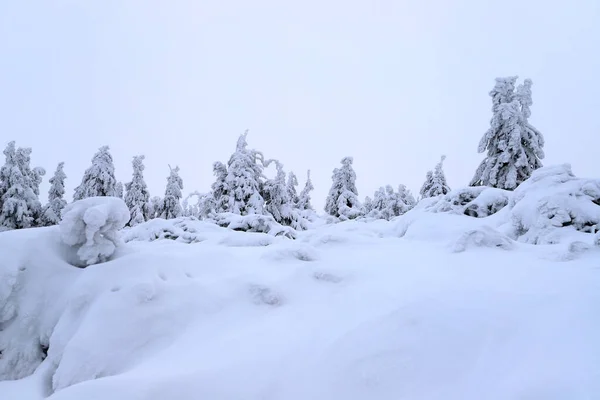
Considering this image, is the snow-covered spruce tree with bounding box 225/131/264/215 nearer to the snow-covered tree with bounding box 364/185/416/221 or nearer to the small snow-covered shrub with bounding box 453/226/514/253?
the snow-covered tree with bounding box 364/185/416/221

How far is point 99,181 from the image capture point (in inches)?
1369

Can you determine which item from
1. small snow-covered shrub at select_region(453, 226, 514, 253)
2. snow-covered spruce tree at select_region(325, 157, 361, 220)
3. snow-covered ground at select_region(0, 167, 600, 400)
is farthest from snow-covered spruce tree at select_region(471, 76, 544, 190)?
snow-covered ground at select_region(0, 167, 600, 400)

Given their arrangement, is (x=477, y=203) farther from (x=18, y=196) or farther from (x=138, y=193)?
(x=138, y=193)

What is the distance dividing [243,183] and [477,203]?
16.8 m

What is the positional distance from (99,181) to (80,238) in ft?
110

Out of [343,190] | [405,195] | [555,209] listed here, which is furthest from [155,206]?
[555,209]

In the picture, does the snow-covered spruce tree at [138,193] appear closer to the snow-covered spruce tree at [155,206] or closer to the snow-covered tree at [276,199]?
the snow-covered spruce tree at [155,206]

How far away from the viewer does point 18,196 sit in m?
31.3

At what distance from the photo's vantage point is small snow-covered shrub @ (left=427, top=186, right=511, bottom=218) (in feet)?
35.7

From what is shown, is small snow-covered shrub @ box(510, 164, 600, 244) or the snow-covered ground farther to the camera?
small snow-covered shrub @ box(510, 164, 600, 244)

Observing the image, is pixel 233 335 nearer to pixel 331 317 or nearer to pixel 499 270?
→ pixel 331 317

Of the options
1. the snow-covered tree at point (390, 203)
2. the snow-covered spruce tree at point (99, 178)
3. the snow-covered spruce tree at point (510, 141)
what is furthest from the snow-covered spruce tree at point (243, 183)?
the snow-covered spruce tree at point (99, 178)

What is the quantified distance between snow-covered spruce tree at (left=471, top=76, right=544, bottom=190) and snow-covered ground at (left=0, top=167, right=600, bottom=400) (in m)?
18.4

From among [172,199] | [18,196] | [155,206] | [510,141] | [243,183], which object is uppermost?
[510,141]
